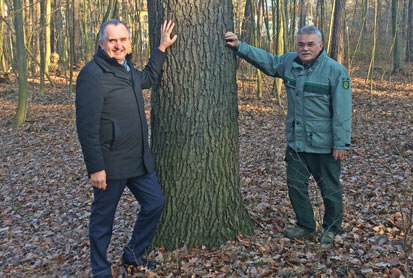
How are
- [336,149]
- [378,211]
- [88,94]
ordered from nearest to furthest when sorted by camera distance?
[88,94], [336,149], [378,211]

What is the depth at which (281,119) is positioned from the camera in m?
9.34

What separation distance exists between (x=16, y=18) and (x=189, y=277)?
10563mm

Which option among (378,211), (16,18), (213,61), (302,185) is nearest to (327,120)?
(302,185)

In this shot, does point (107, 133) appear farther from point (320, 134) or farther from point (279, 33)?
point (279, 33)

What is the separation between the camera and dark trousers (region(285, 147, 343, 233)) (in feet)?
11.1

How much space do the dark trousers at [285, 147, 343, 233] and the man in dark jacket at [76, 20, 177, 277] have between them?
4.42 ft

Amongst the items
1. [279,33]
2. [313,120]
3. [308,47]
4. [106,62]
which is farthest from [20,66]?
[313,120]

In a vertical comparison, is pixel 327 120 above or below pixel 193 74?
below

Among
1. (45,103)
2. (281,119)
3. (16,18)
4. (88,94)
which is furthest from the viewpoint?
(45,103)

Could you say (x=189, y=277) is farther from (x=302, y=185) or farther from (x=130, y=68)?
(x=130, y=68)

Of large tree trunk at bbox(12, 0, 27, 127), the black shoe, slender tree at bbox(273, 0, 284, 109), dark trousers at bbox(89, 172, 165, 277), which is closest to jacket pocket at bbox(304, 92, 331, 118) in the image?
dark trousers at bbox(89, 172, 165, 277)

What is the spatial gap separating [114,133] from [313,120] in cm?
183

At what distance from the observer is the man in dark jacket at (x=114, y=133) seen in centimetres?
276

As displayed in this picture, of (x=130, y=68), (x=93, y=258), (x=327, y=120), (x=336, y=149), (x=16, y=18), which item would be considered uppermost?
(x=16, y=18)
